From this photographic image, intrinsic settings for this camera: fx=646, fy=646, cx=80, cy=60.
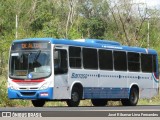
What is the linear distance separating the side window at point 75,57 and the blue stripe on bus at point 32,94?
1.68 meters

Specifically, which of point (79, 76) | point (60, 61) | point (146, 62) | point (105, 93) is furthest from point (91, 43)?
point (146, 62)

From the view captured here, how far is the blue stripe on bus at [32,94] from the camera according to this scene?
86.9 feet

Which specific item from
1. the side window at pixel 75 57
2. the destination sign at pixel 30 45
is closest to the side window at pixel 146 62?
the side window at pixel 75 57

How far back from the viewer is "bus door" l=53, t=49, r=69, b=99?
87.4 ft

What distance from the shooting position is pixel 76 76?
27.8 metres

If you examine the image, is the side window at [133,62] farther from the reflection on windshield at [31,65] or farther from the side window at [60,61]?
the reflection on windshield at [31,65]

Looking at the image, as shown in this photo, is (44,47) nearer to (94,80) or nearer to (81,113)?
(94,80)

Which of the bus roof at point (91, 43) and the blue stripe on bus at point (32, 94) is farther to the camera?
the bus roof at point (91, 43)

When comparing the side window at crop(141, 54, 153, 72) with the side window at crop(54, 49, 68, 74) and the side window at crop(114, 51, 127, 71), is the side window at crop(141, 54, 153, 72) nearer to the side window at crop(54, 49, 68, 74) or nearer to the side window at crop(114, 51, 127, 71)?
the side window at crop(114, 51, 127, 71)

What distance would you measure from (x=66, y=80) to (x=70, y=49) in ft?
4.43

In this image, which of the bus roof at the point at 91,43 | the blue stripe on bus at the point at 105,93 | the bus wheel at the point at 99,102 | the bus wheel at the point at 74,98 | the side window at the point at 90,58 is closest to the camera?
the bus roof at the point at 91,43

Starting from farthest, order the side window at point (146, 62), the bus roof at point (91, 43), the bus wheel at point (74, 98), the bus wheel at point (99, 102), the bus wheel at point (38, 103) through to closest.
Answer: the side window at point (146, 62) → the bus wheel at point (99, 102) → the bus wheel at point (38, 103) → the bus wheel at point (74, 98) → the bus roof at point (91, 43)

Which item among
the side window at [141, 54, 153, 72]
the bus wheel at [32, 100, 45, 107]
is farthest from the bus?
the side window at [141, 54, 153, 72]

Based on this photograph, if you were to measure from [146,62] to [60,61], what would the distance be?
25.3 feet
